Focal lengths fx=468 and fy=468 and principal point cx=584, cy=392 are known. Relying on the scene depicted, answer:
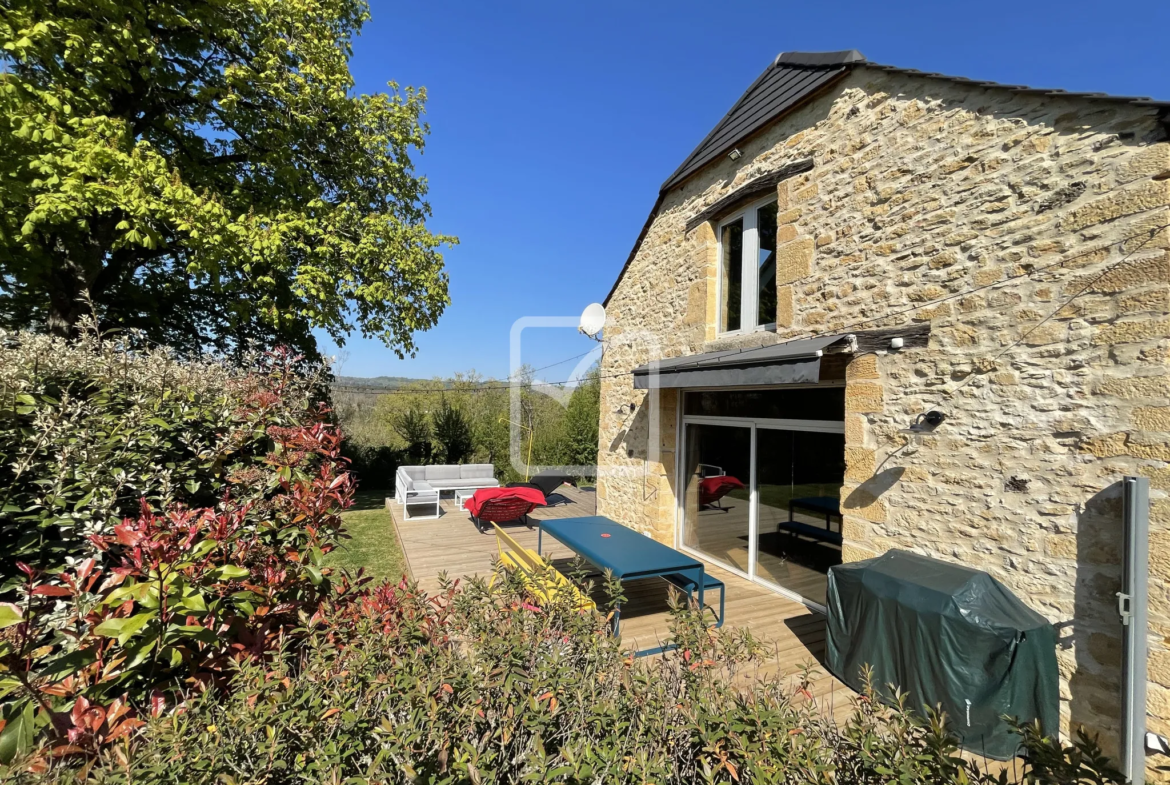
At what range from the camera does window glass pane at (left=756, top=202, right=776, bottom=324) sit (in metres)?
7.46

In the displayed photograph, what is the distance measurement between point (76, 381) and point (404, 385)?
1035 inches

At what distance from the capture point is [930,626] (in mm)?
3959

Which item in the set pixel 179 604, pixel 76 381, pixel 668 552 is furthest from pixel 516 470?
pixel 179 604

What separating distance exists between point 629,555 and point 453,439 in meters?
13.7

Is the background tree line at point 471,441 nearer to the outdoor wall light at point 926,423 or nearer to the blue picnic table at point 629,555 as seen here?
the blue picnic table at point 629,555

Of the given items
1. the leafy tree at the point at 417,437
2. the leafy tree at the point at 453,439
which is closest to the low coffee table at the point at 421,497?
the leafy tree at the point at 453,439

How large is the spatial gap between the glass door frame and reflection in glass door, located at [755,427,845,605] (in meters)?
0.06

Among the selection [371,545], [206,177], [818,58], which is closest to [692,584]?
[371,545]

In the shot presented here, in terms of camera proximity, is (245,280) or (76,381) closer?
(76,381)

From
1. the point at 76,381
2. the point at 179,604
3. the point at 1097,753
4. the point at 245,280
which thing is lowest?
the point at 1097,753

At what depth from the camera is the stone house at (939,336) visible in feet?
12.2

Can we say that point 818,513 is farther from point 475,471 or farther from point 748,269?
point 475,471

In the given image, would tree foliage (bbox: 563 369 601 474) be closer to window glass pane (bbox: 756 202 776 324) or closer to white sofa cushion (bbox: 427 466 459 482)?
white sofa cushion (bbox: 427 466 459 482)

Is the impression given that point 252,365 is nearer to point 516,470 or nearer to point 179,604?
point 179,604
